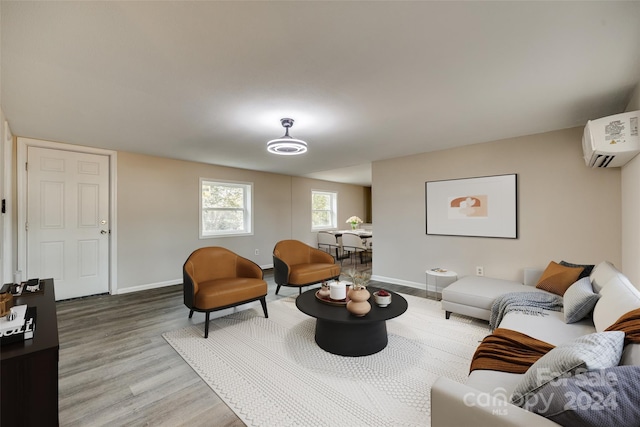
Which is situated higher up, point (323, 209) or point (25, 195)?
point (25, 195)

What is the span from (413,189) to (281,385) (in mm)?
3617

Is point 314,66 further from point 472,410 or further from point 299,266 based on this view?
point 299,266

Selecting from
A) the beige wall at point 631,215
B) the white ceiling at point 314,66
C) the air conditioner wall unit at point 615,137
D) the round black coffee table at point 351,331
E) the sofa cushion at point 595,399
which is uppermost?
the white ceiling at point 314,66

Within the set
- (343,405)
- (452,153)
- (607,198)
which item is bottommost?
(343,405)

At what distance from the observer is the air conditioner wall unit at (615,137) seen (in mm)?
2188

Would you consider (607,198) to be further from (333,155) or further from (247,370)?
(247,370)

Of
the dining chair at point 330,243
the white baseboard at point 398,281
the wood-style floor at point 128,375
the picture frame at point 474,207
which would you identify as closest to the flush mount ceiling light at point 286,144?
the wood-style floor at point 128,375

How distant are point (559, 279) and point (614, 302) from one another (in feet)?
4.18

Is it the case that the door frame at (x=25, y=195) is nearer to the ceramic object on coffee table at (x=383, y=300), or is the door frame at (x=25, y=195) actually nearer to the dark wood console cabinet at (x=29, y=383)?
the dark wood console cabinet at (x=29, y=383)

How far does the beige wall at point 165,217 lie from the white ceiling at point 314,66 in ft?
4.34

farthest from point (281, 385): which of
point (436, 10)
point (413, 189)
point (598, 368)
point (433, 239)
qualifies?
point (413, 189)

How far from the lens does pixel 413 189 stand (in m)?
Result: 4.62

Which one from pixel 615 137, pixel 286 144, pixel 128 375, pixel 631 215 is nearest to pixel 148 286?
pixel 128 375

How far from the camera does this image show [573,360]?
1.02 m
